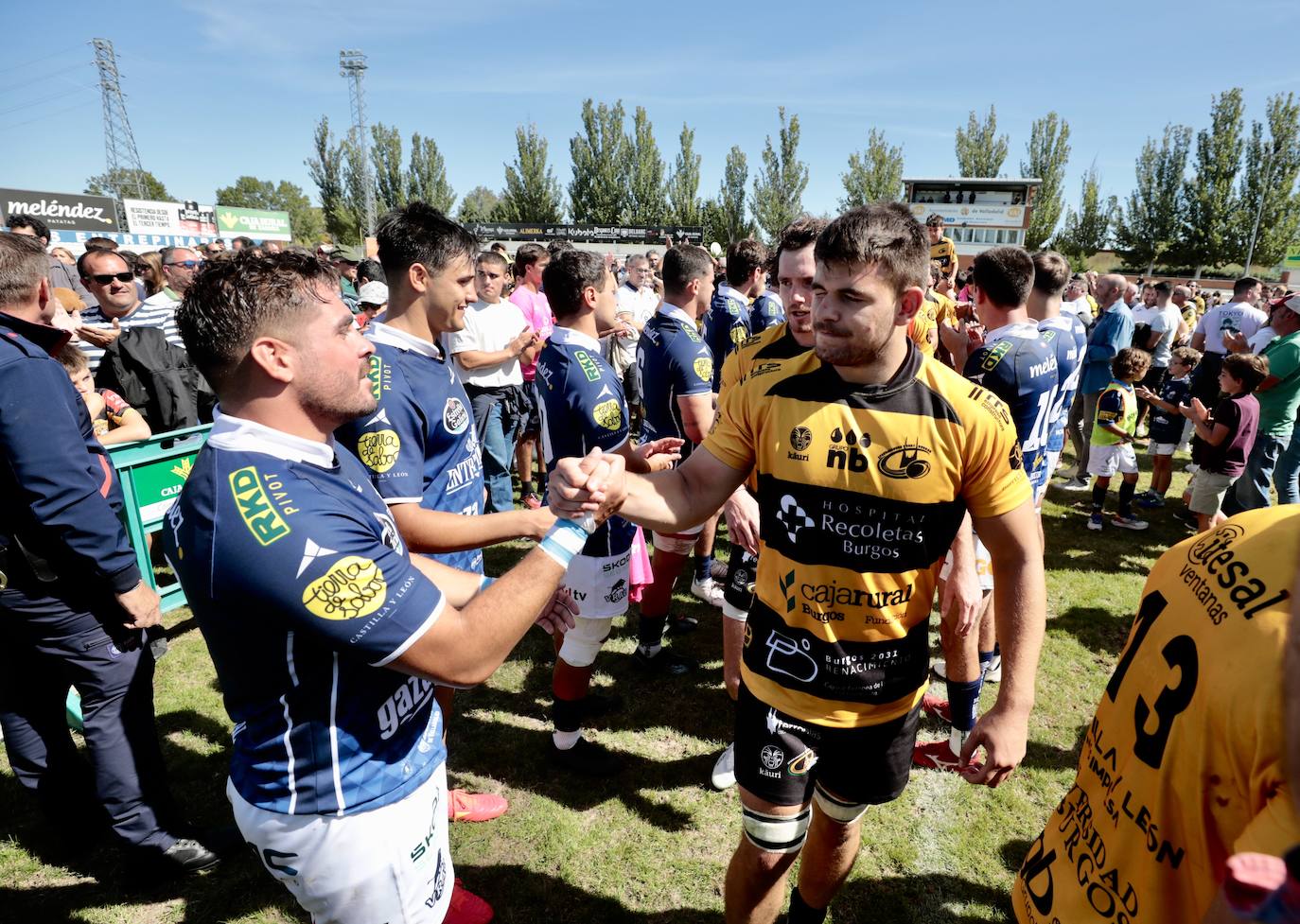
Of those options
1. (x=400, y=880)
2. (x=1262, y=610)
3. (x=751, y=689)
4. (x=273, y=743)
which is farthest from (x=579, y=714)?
(x=1262, y=610)

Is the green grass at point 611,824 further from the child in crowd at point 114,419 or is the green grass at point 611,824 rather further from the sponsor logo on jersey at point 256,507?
the sponsor logo on jersey at point 256,507

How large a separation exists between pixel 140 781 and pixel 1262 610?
4072mm

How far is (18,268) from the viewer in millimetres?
2740

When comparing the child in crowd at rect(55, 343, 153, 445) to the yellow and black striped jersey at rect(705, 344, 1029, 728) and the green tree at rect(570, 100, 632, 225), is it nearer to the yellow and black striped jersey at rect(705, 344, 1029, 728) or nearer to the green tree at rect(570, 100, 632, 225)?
the yellow and black striped jersey at rect(705, 344, 1029, 728)

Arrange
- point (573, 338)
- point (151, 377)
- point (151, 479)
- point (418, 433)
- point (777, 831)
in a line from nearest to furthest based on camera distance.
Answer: point (777, 831)
point (418, 433)
point (573, 338)
point (151, 479)
point (151, 377)

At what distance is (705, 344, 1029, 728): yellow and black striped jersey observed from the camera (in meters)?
2.15

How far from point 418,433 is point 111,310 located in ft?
16.9

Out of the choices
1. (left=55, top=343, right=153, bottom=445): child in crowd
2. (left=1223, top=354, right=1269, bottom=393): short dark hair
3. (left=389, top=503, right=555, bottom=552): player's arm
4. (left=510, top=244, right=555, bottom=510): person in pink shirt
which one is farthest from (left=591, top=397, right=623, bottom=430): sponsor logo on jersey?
(left=1223, top=354, right=1269, bottom=393): short dark hair

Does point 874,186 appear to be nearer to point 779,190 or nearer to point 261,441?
point 779,190

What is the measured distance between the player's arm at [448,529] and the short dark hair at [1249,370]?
677 centimetres

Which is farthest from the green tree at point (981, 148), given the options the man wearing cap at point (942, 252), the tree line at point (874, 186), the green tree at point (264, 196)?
the green tree at point (264, 196)

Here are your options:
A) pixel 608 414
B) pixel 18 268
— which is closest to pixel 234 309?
pixel 18 268

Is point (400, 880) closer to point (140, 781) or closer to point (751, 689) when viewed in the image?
point (751, 689)

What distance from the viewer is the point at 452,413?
313cm
